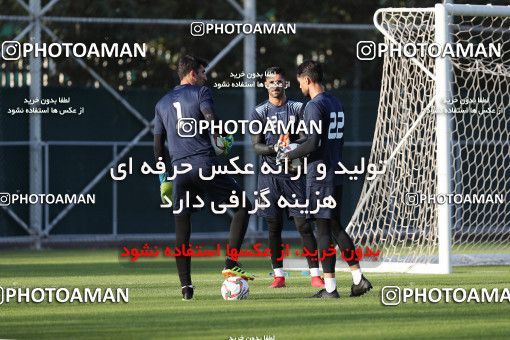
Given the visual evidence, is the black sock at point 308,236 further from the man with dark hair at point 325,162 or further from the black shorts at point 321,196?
the black shorts at point 321,196

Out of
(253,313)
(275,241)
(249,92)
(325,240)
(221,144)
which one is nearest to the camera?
(253,313)

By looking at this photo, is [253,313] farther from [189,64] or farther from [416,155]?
[416,155]

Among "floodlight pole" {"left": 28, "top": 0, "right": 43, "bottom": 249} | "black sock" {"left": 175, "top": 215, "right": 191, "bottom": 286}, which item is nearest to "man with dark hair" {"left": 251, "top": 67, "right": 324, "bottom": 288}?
"black sock" {"left": 175, "top": 215, "right": 191, "bottom": 286}

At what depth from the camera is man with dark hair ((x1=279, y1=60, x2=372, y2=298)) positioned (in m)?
12.1

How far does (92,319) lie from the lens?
10625 millimetres

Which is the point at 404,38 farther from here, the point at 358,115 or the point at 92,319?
the point at 92,319

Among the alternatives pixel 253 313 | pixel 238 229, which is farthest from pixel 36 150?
pixel 253 313

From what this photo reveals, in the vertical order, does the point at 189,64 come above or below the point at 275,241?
above

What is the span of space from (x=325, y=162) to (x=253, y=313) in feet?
5.98

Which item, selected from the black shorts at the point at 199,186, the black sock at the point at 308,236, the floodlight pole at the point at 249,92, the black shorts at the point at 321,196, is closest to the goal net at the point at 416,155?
the black sock at the point at 308,236

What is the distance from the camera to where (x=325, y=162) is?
12172mm

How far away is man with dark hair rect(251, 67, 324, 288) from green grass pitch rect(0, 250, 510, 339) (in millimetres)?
263

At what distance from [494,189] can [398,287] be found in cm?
845

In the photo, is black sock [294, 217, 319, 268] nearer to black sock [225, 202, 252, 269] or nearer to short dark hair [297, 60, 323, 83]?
black sock [225, 202, 252, 269]
